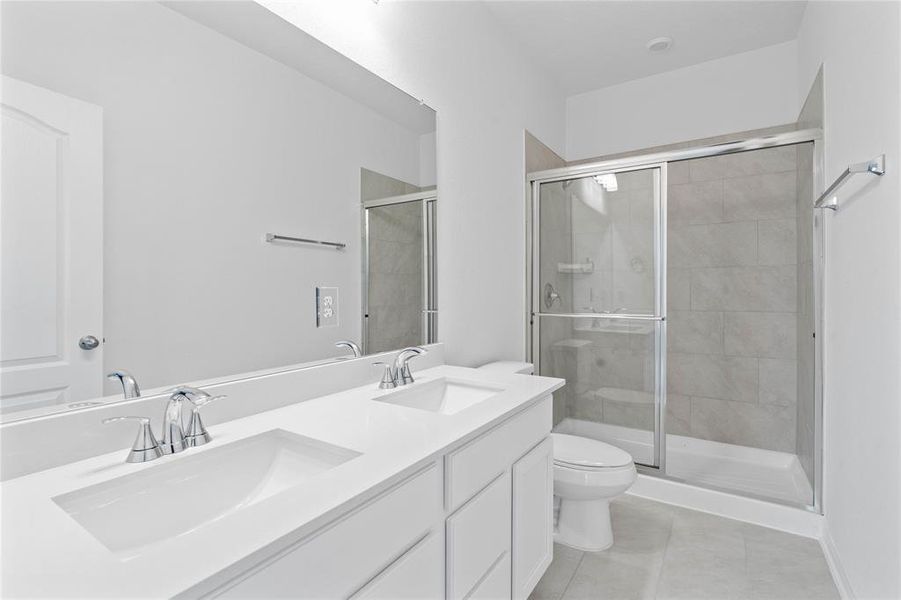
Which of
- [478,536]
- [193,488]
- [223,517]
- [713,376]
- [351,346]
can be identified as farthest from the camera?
[713,376]

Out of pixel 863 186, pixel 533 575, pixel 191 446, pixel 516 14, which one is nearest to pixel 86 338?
pixel 191 446

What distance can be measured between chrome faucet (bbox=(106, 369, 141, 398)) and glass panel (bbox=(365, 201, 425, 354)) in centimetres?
73

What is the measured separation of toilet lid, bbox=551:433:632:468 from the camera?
1908 mm

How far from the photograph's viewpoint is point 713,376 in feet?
9.64

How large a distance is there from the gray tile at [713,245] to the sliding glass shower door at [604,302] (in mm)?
736

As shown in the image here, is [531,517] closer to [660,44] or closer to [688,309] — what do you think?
[688,309]

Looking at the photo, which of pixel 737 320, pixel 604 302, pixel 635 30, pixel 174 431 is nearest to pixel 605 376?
pixel 604 302

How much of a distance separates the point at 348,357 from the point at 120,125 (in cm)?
87

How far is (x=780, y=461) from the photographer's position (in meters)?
2.72

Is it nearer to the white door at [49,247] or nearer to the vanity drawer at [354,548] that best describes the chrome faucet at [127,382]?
the white door at [49,247]

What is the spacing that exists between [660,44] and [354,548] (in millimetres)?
2964

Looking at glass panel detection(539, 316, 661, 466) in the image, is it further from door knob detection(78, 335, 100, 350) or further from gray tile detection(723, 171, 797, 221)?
door knob detection(78, 335, 100, 350)

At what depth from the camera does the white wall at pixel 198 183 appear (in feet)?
3.00

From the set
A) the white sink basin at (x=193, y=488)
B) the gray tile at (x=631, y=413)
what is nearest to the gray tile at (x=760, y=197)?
the gray tile at (x=631, y=413)
